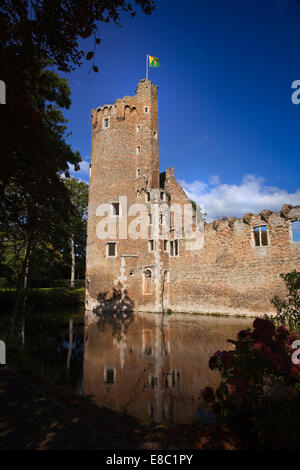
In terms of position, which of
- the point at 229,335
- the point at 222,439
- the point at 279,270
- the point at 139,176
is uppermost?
the point at 139,176

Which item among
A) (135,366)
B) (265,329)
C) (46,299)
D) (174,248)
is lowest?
(135,366)

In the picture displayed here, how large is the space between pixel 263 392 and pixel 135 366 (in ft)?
16.2

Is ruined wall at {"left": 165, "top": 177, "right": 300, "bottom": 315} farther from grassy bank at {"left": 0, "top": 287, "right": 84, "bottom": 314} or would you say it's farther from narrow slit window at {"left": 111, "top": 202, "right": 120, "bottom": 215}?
grassy bank at {"left": 0, "top": 287, "right": 84, "bottom": 314}

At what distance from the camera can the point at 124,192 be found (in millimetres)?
25422

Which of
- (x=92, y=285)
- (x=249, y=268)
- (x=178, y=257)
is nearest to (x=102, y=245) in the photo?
(x=92, y=285)

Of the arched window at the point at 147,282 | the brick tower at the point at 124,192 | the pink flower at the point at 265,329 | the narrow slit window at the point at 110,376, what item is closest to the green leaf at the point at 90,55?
the pink flower at the point at 265,329

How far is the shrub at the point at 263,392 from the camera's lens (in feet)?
9.52

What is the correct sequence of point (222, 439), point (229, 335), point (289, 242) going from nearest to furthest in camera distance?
point (222, 439) → point (229, 335) → point (289, 242)

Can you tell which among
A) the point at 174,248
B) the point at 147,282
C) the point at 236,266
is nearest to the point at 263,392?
the point at 236,266

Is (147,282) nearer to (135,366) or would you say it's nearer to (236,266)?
(236,266)

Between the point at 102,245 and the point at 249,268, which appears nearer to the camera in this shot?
the point at 249,268

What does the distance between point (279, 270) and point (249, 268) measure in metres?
1.95

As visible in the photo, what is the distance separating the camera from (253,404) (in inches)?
128

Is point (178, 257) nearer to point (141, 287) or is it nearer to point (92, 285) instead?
point (141, 287)
